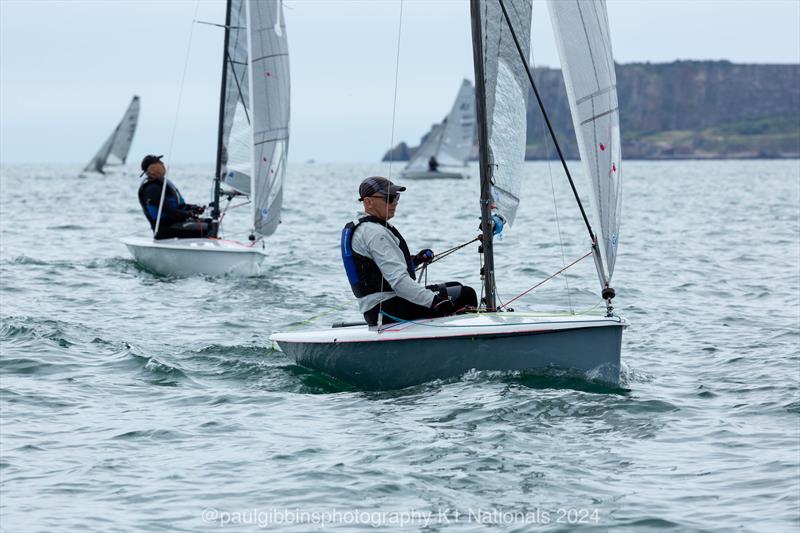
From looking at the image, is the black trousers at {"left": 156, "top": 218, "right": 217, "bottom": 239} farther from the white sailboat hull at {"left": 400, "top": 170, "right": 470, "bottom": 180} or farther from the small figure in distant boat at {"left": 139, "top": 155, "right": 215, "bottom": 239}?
the white sailboat hull at {"left": 400, "top": 170, "right": 470, "bottom": 180}

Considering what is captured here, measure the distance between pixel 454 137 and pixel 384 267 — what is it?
62.4 metres

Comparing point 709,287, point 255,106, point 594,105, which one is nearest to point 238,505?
point 594,105

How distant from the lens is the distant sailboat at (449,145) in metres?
65.9

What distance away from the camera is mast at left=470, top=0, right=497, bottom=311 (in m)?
8.54

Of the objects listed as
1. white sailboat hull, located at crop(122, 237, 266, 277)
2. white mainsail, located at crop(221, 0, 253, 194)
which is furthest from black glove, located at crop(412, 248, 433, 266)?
white mainsail, located at crop(221, 0, 253, 194)

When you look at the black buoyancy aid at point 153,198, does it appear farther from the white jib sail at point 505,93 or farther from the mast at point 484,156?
the mast at point 484,156

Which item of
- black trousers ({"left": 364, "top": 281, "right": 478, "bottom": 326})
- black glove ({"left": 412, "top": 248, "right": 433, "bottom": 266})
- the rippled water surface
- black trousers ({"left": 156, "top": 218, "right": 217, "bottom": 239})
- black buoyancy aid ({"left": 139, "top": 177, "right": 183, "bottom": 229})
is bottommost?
the rippled water surface

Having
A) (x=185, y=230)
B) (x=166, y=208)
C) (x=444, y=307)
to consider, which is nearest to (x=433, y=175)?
(x=185, y=230)

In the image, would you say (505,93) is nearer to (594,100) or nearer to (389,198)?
(594,100)

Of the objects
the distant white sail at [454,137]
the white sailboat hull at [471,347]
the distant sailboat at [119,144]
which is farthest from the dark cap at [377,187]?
the distant sailboat at [119,144]

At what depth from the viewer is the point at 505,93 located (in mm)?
8859

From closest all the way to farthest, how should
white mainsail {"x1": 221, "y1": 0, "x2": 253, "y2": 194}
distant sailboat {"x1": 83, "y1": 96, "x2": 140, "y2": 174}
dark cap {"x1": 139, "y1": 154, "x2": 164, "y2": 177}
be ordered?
dark cap {"x1": 139, "y1": 154, "x2": 164, "y2": 177} → white mainsail {"x1": 221, "y1": 0, "x2": 253, "y2": 194} → distant sailboat {"x1": 83, "y1": 96, "x2": 140, "y2": 174}

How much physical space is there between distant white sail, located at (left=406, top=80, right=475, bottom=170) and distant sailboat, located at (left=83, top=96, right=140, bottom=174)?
19.0m

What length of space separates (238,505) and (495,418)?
7.25ft
